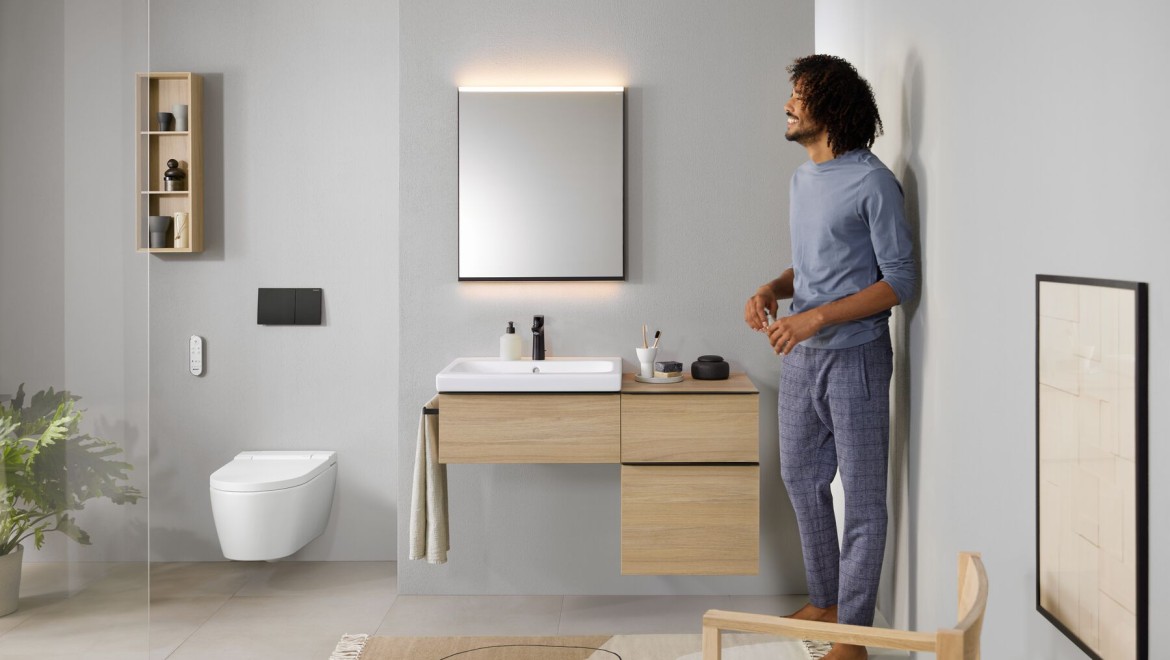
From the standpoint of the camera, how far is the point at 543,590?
3.55 m

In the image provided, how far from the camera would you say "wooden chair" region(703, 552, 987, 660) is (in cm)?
126

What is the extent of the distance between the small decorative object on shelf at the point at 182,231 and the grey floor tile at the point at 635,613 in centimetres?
202

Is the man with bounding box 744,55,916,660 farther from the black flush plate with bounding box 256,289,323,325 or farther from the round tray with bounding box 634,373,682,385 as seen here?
the black flush plate with bounding box 256,289,323,325

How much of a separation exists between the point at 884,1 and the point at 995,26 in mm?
883

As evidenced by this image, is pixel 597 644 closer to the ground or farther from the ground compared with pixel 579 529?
closer to the ground

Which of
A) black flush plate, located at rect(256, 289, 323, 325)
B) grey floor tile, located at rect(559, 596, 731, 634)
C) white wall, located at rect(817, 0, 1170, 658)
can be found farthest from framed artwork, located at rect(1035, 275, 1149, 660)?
black flush plate, located at rect(256, 289, 323, 325)

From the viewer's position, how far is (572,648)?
297 cm

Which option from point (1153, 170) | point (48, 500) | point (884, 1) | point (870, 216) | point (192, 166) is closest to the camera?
point (1153, 170)

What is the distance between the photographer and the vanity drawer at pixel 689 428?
306 centimetres

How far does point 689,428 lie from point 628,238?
31.5 inches

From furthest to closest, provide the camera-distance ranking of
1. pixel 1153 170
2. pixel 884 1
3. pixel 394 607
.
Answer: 1. pixel 394 607
2. pixel 884 1
3. pixel 1153 170

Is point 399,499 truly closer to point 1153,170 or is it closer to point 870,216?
point 870,216

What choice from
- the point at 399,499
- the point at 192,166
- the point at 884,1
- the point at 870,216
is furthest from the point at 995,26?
the point at 192,166

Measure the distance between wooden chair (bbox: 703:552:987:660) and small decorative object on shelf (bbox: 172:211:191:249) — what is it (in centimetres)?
297
